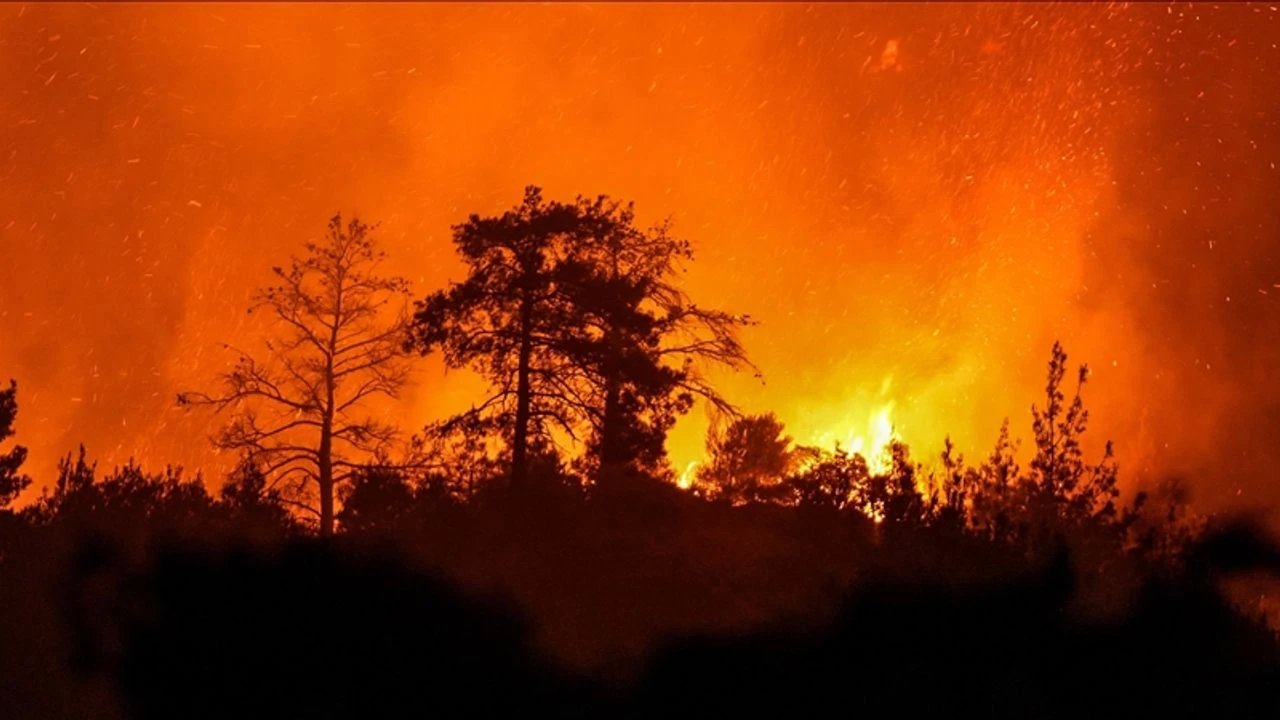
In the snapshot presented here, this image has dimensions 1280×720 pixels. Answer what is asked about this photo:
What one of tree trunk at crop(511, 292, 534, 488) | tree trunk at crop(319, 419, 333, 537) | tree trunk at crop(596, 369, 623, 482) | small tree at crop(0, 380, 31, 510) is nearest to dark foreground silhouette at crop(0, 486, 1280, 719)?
tree trunk at crop(511, 292, 534, 488)

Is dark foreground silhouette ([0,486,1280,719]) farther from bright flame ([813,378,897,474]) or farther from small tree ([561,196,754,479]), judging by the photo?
bright flame ([813,378,897,474])

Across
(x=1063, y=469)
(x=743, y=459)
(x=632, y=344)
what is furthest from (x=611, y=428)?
(x=743, y=459)

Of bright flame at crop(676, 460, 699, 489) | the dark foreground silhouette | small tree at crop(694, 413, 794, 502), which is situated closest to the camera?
the dark foreground silhouette

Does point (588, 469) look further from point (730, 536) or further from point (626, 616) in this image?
point (626, 616)

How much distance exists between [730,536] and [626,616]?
14.7 ft

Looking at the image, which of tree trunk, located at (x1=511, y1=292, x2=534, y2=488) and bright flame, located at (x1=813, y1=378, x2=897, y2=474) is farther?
bright flame, located at (x1=813, y1=378, x2=897, y2=474)

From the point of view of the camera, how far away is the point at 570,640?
19734mm

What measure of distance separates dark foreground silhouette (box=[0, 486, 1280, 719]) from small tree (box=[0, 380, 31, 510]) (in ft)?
64.1

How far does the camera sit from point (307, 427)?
115 feet

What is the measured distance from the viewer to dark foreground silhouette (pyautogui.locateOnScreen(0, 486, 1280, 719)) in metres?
18.1

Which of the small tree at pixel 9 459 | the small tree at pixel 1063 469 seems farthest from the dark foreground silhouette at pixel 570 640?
the small tree at pixel 9 459

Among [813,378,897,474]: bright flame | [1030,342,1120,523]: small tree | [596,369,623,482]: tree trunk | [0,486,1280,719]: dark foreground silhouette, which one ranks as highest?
[813,378,897,474]: bright flame

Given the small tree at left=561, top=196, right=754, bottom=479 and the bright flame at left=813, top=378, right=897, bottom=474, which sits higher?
the bright flame at left=813, top=378, right=897, bottom=474

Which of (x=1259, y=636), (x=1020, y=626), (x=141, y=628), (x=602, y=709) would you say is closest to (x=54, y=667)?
(x=141, y=628)
